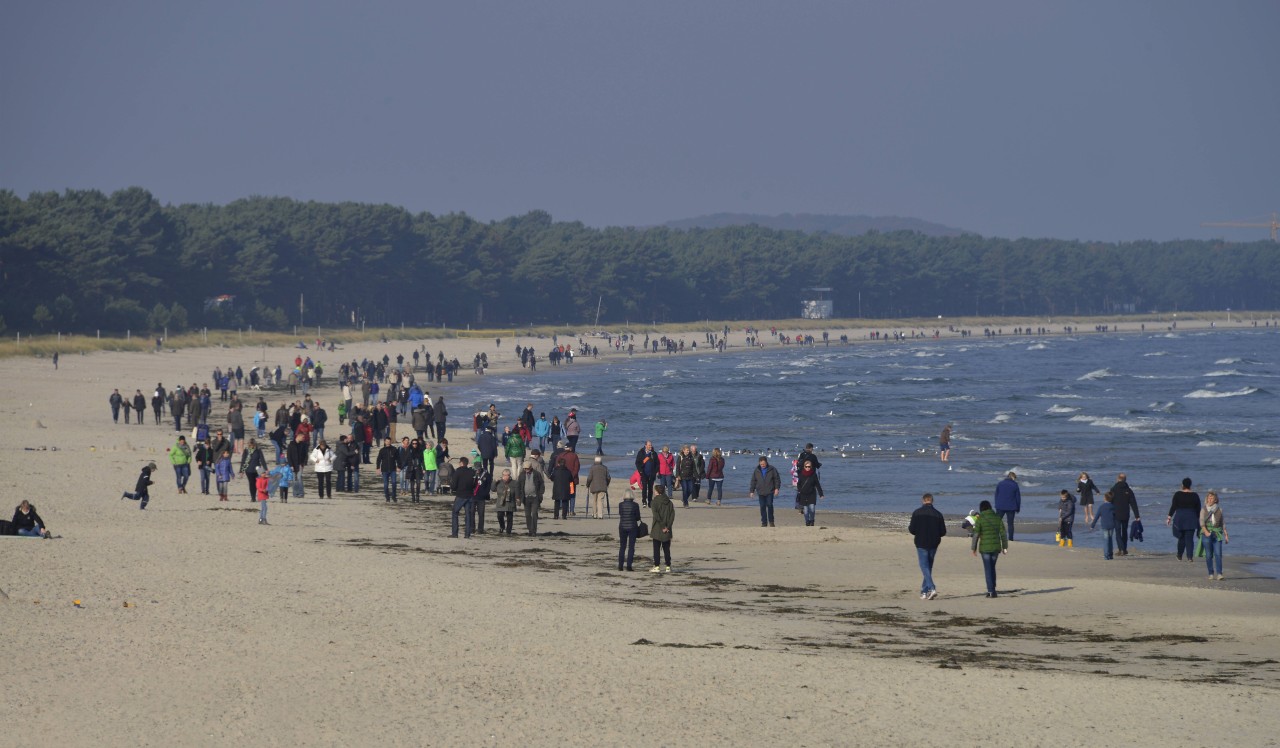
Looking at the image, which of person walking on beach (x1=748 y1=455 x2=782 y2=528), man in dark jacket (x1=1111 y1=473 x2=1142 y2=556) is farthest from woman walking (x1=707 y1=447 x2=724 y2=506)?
man in dark jacket (x1=1111 y1=473 x2=1142 y2=556)

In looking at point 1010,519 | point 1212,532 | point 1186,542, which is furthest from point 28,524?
point 1186,542

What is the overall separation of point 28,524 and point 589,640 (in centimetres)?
939

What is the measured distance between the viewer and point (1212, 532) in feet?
69.5

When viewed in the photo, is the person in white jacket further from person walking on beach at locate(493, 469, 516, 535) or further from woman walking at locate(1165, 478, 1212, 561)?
woman walking at locate(1165, 478, 1212, 561)

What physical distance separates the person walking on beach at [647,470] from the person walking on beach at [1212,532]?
11135 millimetres

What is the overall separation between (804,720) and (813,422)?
45.5 metres

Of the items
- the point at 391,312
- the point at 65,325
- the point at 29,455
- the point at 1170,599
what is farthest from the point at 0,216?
the point at 1170,599

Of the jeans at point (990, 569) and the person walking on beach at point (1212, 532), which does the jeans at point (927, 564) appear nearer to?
the jeans at point (990, 569)

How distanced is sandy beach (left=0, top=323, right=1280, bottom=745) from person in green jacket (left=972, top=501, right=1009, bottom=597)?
46cm

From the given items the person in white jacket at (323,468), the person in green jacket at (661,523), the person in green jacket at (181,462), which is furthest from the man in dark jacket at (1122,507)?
the person in green jacket at (181,462)

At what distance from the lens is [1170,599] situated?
19359mm

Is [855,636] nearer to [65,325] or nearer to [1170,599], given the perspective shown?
[1170,599]

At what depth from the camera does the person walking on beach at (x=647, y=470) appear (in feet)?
97.6

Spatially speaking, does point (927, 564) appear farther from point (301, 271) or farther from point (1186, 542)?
point (301, 271)
